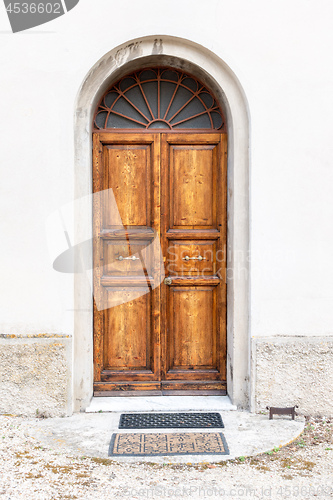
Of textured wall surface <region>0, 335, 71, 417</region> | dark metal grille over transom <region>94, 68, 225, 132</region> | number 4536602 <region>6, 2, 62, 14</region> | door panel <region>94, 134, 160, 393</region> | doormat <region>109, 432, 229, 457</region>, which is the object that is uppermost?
number 4536602 <region>6, 2, 62, 14</region>

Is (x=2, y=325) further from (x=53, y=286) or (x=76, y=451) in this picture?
(x=76, y=451)

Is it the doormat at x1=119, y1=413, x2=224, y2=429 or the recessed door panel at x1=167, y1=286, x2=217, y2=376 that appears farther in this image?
the recessed door panel at x1=167, y1=286, x2=217, y2=376

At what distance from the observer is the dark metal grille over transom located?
4.38 m

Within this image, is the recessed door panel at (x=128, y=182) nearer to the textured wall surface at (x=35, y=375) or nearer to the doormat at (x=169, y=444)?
the textured wall surface at (x=35, y=375)

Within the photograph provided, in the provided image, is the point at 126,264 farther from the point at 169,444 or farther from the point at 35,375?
the point at 169,444

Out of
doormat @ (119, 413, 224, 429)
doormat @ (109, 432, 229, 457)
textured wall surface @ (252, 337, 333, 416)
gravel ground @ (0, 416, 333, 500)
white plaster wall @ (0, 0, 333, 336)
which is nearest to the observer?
gravel ground @ (0, 416, 333, 500)

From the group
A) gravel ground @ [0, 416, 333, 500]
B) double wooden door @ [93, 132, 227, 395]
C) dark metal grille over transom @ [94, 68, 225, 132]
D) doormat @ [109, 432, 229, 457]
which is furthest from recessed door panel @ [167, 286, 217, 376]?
dark metal grille over transom @ [94, 68, 225, 132]

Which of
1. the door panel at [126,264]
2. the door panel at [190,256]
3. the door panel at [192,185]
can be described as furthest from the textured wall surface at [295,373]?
the door panel at [192,185]

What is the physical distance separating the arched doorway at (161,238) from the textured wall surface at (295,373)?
0.50 meters

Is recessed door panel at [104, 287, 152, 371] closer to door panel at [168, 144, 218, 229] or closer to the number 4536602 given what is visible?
door panel at [168, 144, 218, 229]

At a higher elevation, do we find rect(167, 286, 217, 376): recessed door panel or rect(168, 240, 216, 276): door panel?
rect(168, 240, 216, 276): door panel

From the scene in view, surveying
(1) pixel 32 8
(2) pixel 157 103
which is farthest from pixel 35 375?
(1) pixel 32 8

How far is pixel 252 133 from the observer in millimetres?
3996

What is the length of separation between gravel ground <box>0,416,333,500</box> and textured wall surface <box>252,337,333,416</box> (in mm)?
577
